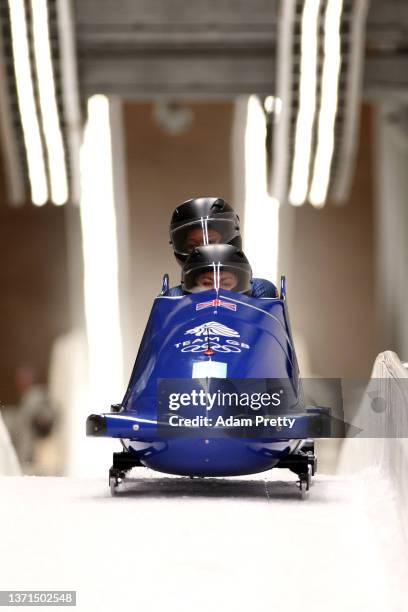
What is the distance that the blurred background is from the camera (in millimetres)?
10883

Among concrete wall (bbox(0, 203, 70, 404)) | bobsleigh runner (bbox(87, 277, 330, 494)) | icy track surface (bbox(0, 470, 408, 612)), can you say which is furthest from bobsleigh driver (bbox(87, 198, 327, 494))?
concrete wall (bbox(0, 203, 70, 404))

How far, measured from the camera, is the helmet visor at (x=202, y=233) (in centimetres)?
622

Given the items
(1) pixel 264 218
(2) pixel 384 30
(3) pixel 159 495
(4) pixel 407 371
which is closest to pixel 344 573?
(4) pixel 407 371

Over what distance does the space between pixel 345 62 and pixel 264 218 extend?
462 cm

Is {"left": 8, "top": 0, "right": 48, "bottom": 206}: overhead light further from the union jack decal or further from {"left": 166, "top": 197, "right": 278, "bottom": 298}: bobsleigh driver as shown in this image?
the union jack decal

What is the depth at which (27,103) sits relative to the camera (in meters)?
11.0

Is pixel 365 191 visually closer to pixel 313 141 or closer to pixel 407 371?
pixel 313 141

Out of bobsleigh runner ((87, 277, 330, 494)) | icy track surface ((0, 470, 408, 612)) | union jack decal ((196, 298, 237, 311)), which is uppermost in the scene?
union jack decal ((196, 298, 237, 311))

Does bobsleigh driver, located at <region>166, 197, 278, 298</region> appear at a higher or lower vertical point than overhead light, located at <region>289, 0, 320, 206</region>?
lower

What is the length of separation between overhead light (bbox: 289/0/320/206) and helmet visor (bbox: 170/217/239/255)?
429cm

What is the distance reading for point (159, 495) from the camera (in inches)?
193

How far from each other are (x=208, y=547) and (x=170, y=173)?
14582mm

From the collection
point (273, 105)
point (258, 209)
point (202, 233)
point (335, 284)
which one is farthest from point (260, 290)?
point (335, 284)

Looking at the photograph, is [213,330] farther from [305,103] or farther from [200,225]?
[305,103]
